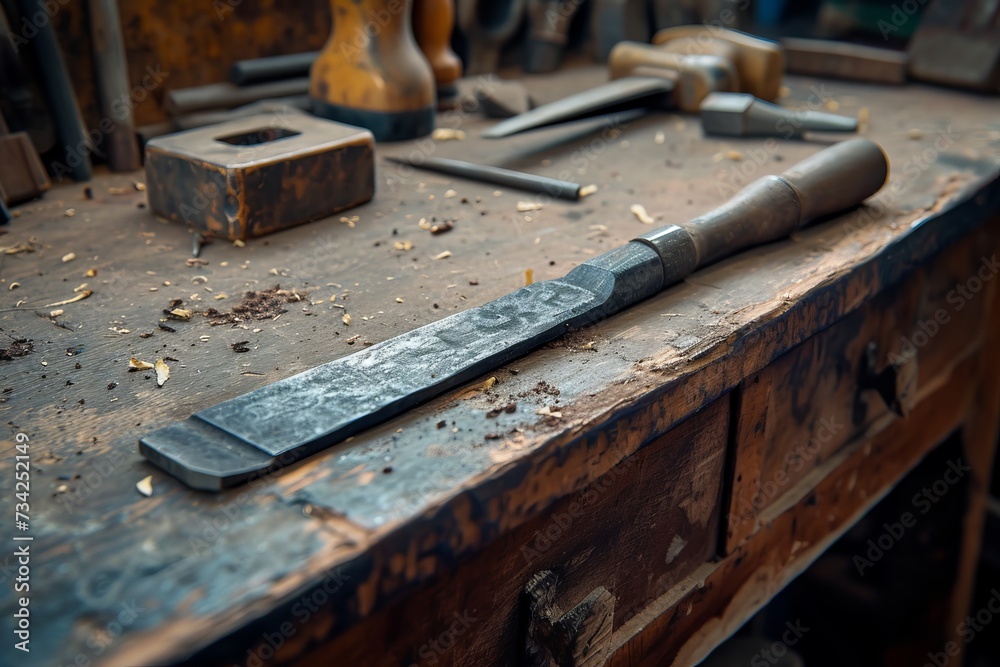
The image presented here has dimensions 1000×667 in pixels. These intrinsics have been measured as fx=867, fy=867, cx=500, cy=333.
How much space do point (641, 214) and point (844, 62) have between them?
1158 millimetres

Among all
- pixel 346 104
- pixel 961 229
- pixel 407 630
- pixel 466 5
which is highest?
pixel 466 5

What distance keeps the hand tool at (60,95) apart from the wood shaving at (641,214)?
0.87m

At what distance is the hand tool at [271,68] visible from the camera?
5.51 feet

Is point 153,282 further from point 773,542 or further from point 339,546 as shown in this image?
point 773,542

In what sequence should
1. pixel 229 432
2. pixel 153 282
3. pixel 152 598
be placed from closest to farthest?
pixel 152 598, pixel 229 432, pixel 153 282

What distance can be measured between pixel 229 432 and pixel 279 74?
4.07ft

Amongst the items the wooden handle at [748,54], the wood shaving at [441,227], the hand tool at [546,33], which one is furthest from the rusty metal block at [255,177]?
the hand tool at [546,33]

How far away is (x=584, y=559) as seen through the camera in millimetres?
829

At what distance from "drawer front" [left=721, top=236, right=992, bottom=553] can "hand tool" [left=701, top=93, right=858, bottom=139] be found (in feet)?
1.10

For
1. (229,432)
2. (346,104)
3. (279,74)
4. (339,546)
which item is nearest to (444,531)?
(339,546)

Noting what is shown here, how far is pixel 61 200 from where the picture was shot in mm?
1309

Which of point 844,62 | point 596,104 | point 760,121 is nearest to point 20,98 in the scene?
point 596,104

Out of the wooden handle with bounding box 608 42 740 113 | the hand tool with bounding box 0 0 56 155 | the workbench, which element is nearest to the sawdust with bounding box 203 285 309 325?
the workbench

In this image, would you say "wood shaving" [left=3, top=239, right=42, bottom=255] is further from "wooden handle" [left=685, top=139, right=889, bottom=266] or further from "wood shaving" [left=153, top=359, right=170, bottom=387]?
"wooden handle" [left=685, top=139, right=889, bottom=266]
